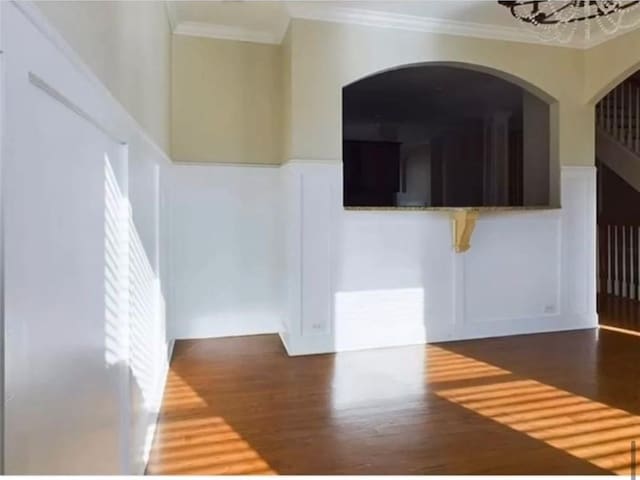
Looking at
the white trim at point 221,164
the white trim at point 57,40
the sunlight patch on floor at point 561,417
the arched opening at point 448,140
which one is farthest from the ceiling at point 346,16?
the sunlight patch on floor at point 561,417

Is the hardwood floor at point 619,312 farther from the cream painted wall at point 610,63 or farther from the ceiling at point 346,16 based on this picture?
the ceiling at point 346,16

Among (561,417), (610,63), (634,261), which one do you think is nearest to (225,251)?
(561,417)

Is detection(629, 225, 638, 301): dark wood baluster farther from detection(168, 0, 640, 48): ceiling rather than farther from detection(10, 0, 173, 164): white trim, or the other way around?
detection(10, 0, 173, 164): white trim

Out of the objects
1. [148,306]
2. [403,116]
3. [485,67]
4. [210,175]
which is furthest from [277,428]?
[403,116]

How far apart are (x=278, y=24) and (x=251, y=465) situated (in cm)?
355

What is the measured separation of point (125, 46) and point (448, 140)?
9.31 m

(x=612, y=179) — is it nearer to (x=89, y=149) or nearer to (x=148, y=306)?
(x=148, y=306)

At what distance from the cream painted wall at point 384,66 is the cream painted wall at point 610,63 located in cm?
8

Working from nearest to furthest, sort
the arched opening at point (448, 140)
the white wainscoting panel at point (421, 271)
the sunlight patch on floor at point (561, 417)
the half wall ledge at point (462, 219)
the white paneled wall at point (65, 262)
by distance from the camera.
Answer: the white paneled wall at point (65, 262), the sunlight patch on floor at point (561, 417), the white wainscoting panel at point (421, 271), the half wall ledge at point (462, 219), the arched opening at point (448, 140)

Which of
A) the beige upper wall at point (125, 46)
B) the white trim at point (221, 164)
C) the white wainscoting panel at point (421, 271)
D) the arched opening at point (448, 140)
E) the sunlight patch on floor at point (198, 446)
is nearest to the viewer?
the beige upper wall at point (125, 46)

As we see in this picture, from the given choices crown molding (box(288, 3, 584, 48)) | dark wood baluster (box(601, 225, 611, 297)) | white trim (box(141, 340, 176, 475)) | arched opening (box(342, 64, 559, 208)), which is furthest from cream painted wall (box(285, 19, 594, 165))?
dark wood baluster (box(601, 225, 611, 297))

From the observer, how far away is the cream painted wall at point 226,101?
4.28 meters

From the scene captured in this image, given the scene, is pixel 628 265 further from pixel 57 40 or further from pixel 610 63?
pixel 57 40

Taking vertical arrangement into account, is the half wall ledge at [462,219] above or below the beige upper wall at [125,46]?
below
